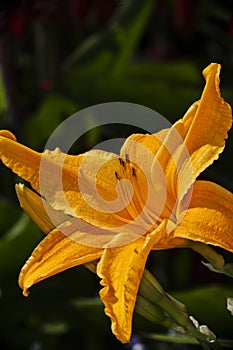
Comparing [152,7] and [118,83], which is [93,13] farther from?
[118,83]

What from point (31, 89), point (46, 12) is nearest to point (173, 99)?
point (46, 12)

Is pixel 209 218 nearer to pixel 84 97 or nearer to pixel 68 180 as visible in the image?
pixel 68 180

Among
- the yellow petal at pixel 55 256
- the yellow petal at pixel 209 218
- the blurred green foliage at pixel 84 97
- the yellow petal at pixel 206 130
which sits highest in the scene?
the yellow petal at pixel 206 130

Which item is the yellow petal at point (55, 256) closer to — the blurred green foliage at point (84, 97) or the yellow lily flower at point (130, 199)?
the yellow lily flower at point (130, 199)

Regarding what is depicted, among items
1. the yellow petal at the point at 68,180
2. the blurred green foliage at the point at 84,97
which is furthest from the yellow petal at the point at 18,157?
the blurred green foliage at the point at 84,97

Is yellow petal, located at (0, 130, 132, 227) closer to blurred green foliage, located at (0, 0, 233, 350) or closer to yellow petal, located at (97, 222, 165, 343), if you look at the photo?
yellow petal, located at (97, 222, 165, 343)

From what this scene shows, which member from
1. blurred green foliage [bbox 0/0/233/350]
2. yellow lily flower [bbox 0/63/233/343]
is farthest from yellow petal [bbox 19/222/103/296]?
blurred green foliage [bbox 0/0/233/350]

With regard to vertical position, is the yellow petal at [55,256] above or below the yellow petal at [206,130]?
below
